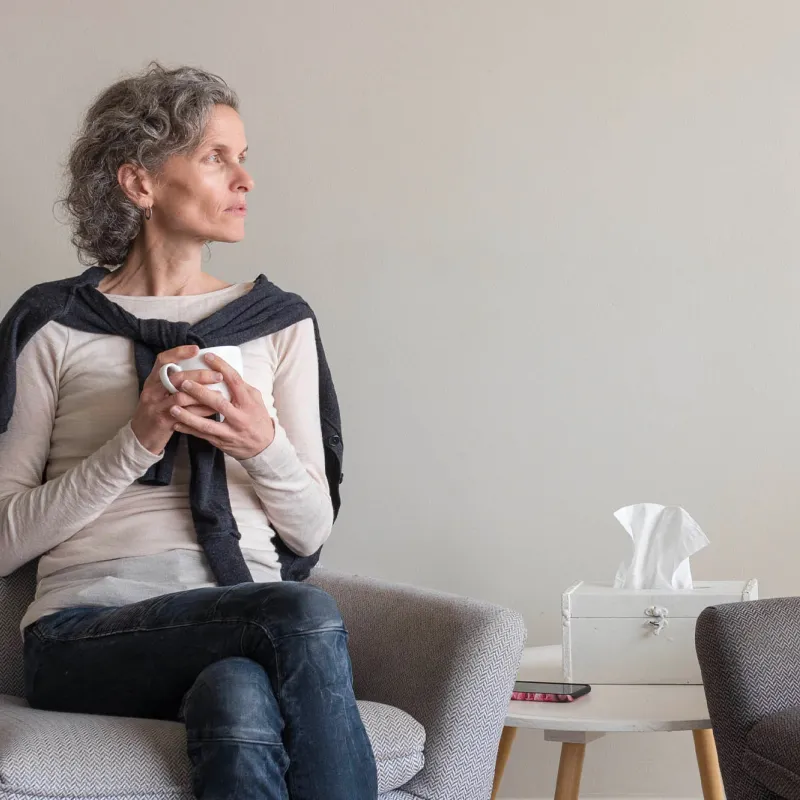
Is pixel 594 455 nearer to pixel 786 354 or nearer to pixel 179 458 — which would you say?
pixel 786 354

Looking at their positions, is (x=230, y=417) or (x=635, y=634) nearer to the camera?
(x=230, y=417)

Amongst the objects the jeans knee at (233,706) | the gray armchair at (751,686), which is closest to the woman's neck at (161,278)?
the jeans knee at (233,706)

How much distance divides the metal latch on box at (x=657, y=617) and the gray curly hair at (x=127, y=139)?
0.98 metres

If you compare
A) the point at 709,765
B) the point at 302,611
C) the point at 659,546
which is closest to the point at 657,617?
the point at 659,546

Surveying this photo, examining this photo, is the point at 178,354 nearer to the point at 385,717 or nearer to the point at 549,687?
the point at 385,717

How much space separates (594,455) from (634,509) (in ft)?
0.86

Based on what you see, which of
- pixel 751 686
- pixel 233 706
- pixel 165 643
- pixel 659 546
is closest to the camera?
pixel 233 706

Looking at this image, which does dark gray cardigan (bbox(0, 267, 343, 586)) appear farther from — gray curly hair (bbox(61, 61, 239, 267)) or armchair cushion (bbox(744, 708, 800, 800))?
armchair cushion (bbox(744, 708, 800, 800))

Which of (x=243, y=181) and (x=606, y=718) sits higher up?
(x=243, y=181)

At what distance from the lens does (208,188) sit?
1.57 metres

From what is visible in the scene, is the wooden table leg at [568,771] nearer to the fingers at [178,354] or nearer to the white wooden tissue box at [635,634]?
the white wooden tissue box at [635,634]

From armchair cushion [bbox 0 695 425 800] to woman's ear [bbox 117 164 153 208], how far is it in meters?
0.78

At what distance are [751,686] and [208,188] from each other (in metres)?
1.03

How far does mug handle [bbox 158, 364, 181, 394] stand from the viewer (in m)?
1.32
